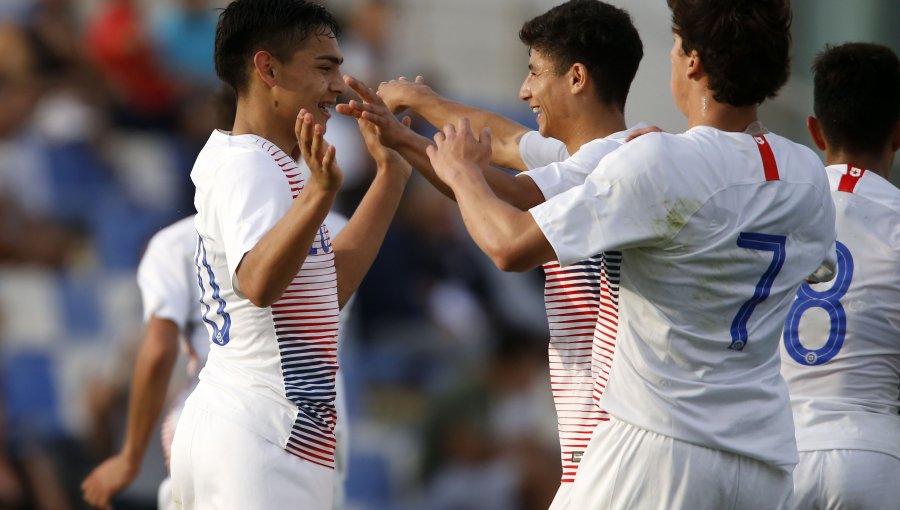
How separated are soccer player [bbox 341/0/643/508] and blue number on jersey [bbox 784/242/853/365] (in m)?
0.97

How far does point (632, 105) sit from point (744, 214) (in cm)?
733

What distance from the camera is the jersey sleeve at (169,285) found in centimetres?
629

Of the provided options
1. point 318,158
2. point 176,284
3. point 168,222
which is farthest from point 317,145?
point 168,222

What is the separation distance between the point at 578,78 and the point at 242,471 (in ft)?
5.89

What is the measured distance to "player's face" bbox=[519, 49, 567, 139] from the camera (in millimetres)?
4641

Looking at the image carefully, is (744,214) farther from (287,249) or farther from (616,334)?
(287,249)

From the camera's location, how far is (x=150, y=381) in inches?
247

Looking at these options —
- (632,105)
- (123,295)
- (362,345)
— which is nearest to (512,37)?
(632,105)

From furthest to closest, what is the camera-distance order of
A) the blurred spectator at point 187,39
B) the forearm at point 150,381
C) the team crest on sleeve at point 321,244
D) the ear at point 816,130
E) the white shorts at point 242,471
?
the blurred spectator at point 187,39
the forearm at point 150,381
the ear at point 816,130
the team crest on sleeve at point 321,244
the white shorts at point 242,471

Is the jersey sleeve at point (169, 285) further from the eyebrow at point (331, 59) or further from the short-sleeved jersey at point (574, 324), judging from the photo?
the short-sleeved jersey at point (574, 324)

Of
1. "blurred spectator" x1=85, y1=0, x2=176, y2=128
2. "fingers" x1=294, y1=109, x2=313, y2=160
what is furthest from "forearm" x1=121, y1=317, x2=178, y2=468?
"blurred spectator" x1=85, y1=0, x2=176, y2=128

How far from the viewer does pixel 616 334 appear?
403cm

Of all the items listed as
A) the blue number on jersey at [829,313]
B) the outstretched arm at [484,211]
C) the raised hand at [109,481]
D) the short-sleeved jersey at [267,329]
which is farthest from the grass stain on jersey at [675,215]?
the raised hand at [109,481]

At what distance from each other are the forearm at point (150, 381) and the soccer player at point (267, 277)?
6.41ft
